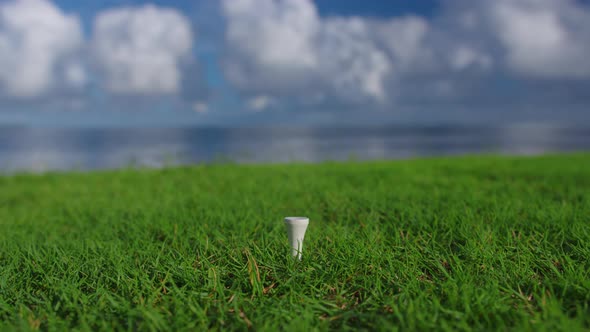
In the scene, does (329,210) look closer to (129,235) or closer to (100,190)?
(129,235)

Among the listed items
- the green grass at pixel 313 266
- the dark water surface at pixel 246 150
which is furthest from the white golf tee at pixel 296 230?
the dark water surface at pixel 246 150

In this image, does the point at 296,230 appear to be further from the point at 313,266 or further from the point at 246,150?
the point at 246,150

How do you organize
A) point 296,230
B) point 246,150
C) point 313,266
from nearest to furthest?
point 296,230
point 313,266
point 246,150

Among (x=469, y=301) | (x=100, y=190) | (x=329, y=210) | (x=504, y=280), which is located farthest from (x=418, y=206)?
(x=100, y=190)

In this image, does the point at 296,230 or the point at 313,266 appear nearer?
the point at 296,230

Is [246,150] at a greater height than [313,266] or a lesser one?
greater

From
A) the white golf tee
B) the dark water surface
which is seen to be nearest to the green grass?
the white golf tee

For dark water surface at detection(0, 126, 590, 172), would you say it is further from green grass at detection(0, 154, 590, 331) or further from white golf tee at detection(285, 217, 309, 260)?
white golf tee at detection(285, 217, 309, 260)

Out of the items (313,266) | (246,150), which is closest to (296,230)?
(313,266)
